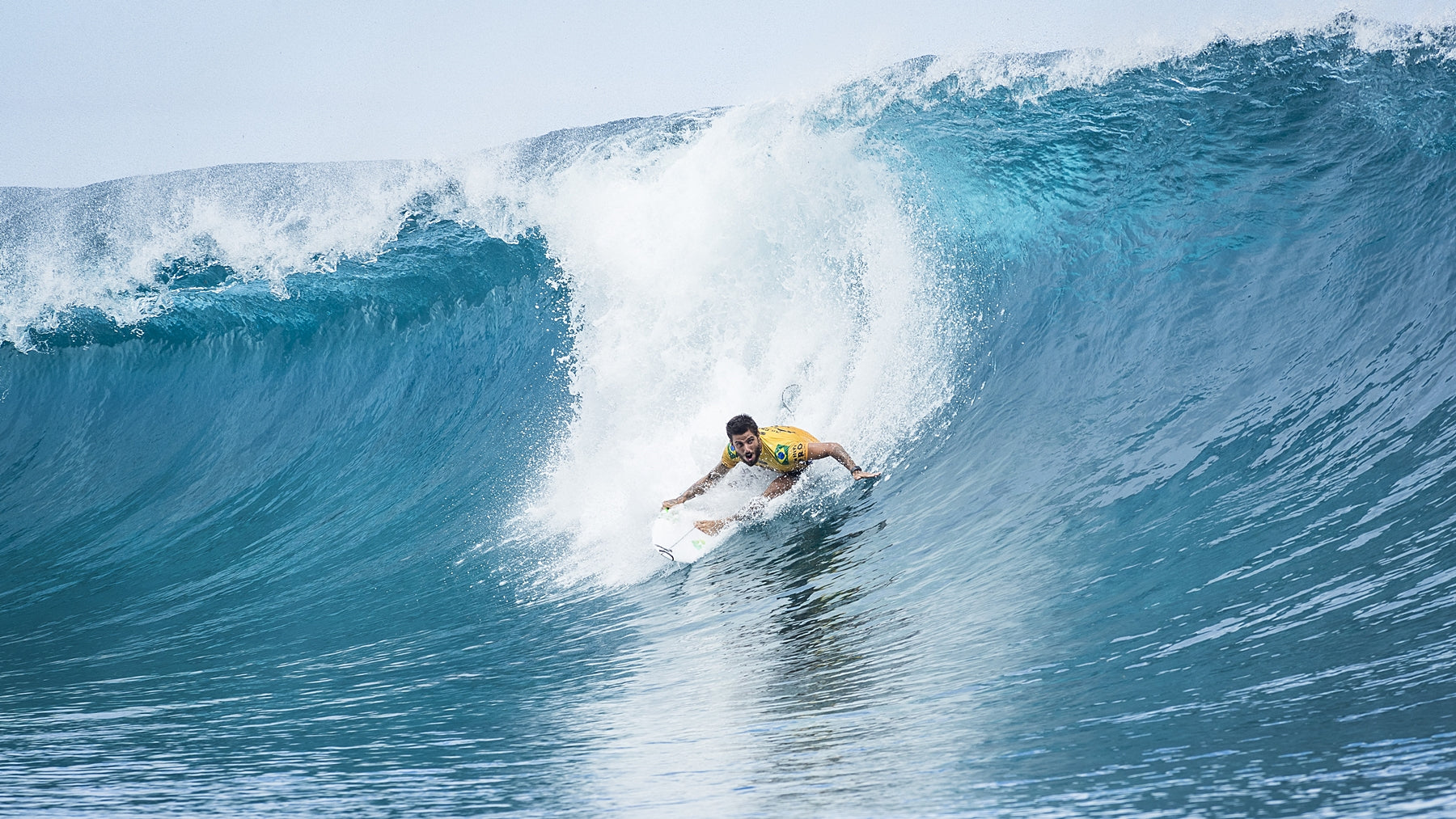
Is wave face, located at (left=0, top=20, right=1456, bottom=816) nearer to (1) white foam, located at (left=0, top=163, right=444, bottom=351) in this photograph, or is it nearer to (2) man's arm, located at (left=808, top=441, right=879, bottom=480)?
(1) white foam, located at (left=0, top=163, right=444, bottom=351)

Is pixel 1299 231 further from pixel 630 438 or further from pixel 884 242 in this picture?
pixel 630 438

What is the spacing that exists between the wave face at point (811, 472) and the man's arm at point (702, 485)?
9.2 inches

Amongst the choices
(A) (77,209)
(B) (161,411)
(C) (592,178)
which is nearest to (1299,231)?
(C) (592,178)

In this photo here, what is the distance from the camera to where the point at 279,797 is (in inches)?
133

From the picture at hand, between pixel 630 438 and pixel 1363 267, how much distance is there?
5.17 m

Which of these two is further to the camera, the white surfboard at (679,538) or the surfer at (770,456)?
the white surfboard at (679,538)

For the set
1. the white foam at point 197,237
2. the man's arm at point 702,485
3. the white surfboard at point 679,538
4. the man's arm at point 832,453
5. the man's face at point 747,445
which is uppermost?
the white foam at point 197,237

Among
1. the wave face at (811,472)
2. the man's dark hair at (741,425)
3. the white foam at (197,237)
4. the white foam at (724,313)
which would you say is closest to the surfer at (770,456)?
the man's dark hair at (741,425)

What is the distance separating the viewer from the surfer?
5836 mm

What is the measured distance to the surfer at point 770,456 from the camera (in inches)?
230

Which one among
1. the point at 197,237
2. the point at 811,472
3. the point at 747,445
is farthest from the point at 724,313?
the point at 197,237

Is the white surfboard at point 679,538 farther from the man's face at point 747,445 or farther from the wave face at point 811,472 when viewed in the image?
the man's face at point 747,445

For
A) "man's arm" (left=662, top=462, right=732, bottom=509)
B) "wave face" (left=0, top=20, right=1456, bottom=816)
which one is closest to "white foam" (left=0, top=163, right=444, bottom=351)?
"wave face" (left=0, top=20, right=1456, bottom=816)

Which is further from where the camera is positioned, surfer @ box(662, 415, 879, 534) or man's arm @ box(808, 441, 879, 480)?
man's arm @ box(808, 441, 879, 480)
